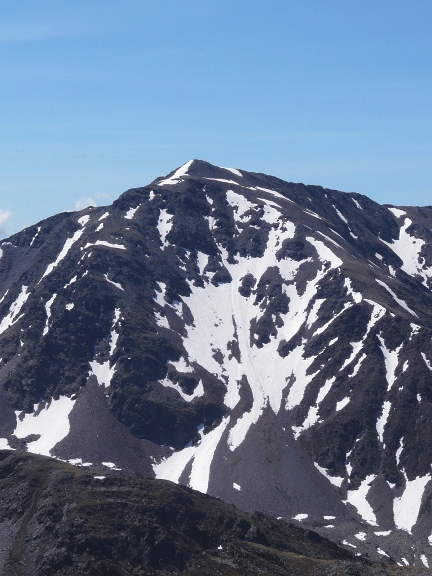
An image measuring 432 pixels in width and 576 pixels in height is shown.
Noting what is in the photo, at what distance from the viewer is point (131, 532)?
17262 centimetres

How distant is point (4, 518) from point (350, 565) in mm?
61383

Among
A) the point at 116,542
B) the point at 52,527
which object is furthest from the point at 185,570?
the point at 52,527

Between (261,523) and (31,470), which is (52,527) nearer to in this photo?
(31,470)

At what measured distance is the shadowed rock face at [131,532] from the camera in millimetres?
162875

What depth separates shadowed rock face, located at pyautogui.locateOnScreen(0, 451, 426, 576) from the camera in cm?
16288

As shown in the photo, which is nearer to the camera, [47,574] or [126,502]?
[47,574]

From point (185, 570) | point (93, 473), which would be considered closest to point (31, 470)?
point (93, 473)

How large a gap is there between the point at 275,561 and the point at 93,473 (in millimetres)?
44123

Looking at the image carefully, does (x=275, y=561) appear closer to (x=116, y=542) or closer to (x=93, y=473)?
(x=116, y=542)

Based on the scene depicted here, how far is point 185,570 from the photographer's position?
163m

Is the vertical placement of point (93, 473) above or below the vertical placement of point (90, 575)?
above

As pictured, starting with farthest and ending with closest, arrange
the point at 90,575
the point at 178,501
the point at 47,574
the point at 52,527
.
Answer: the point at 178,501 < the point at 52,527 < the point at 47,574 < the point at 90,575

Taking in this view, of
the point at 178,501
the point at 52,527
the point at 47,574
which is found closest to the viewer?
the point at 47,574

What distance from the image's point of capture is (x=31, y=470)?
19088 centimetres
